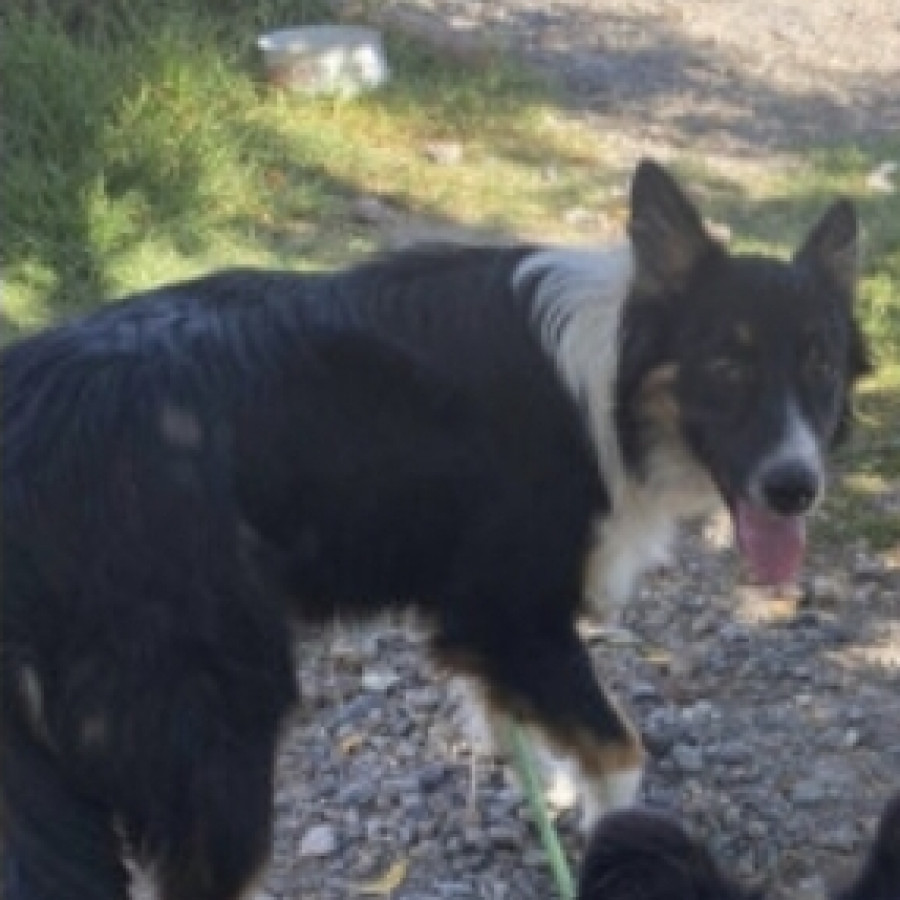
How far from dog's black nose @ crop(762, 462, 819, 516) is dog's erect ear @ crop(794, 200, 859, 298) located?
45 centimetres

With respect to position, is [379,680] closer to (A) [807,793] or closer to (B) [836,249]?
(A) [807,793]

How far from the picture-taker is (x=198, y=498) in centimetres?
356

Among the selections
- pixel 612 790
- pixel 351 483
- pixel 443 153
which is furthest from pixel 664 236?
pixel 443 153

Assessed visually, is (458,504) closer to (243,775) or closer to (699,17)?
(243,775)

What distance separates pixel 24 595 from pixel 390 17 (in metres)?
7.08

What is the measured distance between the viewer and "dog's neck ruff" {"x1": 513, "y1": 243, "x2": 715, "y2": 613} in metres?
4.03

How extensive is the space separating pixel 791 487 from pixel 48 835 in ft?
Answer: 5.12

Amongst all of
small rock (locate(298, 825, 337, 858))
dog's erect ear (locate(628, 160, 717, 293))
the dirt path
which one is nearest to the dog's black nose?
dog's erect ear (locate(628, 160, 717, 293))

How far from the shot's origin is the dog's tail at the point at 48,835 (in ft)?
10.9

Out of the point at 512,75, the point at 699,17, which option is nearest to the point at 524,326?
the point at 512,75

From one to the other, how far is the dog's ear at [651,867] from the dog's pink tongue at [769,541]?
1529 millimetres

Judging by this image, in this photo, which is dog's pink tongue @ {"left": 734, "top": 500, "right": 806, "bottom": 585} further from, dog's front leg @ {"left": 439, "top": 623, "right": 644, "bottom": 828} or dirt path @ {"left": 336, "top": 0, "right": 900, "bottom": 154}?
dirt path @ {"left": 336, "top": 0, "right": 900, "bottom": 154}

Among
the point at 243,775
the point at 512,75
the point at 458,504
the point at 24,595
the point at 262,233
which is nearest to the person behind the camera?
the point at 24,595

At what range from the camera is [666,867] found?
2535mm
